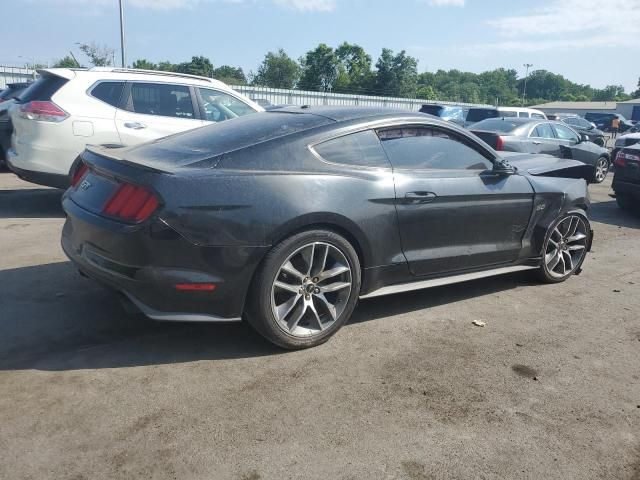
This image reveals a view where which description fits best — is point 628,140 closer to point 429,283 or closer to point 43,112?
point 429,283

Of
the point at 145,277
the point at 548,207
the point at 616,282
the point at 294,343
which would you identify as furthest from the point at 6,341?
the point at 616,282

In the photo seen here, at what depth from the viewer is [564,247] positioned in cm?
524

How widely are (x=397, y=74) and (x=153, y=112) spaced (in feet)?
233

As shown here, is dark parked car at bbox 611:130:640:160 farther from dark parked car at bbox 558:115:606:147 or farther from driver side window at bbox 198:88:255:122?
driver side window at bbox 198:88:255:122

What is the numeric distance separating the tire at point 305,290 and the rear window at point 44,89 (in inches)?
192

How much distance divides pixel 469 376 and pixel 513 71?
179 meters

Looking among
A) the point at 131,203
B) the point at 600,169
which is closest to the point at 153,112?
the point at 131,203

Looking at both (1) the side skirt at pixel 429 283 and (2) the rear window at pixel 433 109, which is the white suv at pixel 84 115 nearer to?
(1) the side skirt at pixel 429 283

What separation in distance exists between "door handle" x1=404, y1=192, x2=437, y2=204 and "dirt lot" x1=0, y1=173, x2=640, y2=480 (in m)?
0.91

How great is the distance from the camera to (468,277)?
14.6 ft

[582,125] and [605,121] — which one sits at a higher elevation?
[582,125]

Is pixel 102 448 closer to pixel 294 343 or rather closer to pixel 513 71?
pixel 294 343

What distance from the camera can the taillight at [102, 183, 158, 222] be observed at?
3.16m

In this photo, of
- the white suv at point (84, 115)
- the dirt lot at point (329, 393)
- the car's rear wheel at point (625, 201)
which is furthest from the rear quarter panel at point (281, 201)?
the car's rear wheel at point (625, 201)
